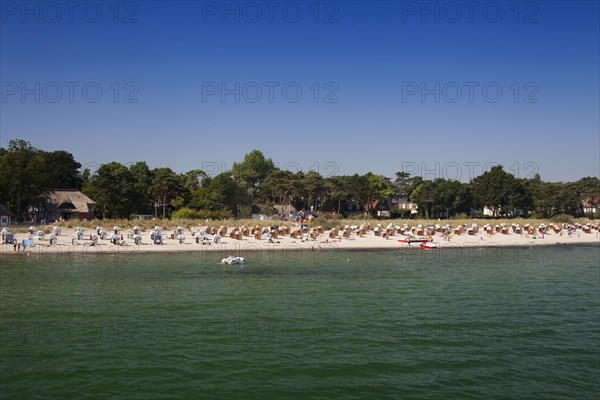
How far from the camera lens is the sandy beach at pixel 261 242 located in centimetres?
3400

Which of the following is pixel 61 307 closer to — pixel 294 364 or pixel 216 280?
pixel 216 280

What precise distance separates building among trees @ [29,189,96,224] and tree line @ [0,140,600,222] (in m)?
1.22

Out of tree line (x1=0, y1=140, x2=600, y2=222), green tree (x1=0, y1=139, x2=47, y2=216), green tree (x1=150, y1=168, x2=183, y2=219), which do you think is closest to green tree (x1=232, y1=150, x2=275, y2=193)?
tree line (x1=0, y1=140, x2=600, y2=222)

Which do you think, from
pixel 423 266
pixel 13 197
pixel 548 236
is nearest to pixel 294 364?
pixel 423 266

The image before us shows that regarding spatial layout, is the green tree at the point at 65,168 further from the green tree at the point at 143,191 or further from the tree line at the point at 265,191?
the green tree at the point at 143,191

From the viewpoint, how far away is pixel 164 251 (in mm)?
33844

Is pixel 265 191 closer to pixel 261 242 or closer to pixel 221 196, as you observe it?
pixel 221 196

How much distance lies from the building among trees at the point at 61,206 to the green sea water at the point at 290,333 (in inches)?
1261

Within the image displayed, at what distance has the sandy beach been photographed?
3400 cm

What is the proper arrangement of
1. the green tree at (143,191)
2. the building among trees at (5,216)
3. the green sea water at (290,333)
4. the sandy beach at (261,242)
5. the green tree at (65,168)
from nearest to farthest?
the green sea water at (290,333)
the sandy beach at (261,242)
the building among trees at (5,216)
the green tree at (143,191)
the green tree at (65,168)

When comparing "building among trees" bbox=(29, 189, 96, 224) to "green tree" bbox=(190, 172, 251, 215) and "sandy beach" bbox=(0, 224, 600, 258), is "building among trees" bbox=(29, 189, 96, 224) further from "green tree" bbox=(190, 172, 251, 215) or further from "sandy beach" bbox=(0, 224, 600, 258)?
"sandy beach" bbox=(0, 224, 600, 258)

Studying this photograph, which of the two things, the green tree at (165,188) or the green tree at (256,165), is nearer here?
the green tree at (165,188)

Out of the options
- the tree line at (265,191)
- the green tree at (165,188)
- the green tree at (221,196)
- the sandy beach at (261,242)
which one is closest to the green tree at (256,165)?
the tree line at (265,191)

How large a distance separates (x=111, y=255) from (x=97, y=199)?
1051 inches
